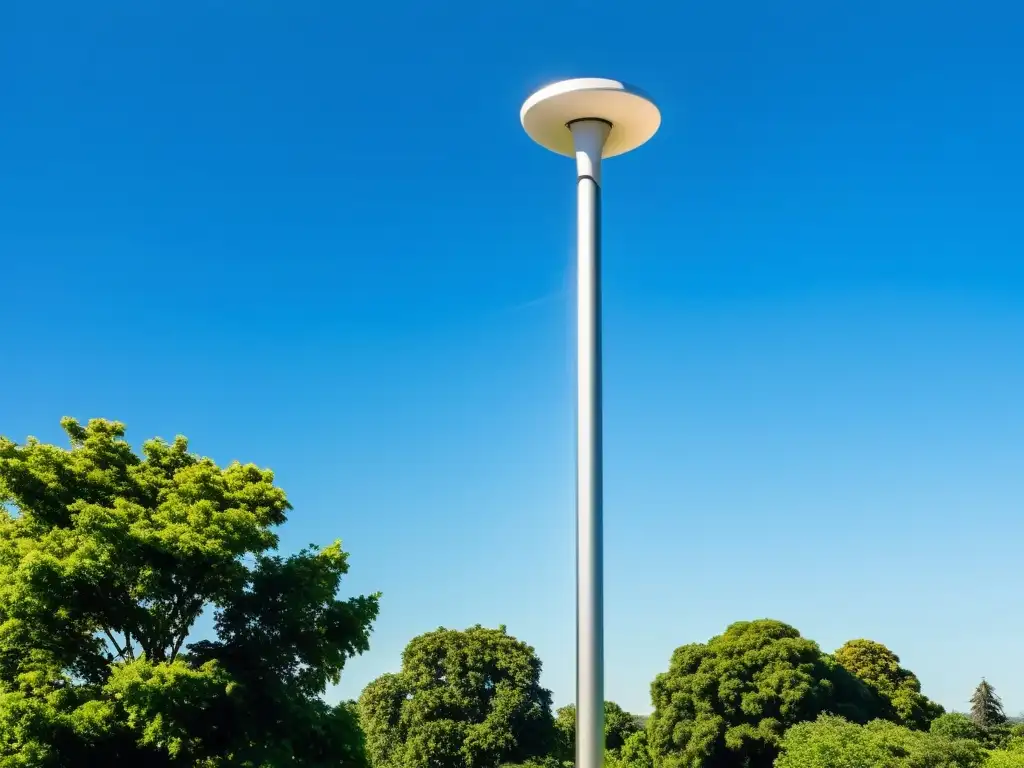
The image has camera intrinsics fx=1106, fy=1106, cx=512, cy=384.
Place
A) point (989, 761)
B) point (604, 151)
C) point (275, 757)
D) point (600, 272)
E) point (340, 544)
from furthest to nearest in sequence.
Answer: point (989, 761), point (340, 544), point (275, 757), point (604, 151), point (600, 272)

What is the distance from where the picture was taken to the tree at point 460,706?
44500 millimetres

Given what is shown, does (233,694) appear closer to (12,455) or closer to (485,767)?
(12,455)

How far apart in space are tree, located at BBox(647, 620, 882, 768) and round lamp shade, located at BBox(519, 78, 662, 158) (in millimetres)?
36609

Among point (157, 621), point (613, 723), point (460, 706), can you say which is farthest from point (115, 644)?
point (613, 723)

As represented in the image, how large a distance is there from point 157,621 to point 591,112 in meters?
13.8

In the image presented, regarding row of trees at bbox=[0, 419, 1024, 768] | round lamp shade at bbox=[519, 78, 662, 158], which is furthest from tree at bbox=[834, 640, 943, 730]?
round lamp shade at bbox=[519, 78, 662, 158]

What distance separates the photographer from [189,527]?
2141 centimetres

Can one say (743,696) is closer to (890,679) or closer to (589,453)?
(890,679)

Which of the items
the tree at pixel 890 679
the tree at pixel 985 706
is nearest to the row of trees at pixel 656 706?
the tree at pixel 890 679

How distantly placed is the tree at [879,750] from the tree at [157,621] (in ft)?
69.0

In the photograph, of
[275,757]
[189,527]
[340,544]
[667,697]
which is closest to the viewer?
[275,757]

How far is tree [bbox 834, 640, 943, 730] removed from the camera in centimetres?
5788

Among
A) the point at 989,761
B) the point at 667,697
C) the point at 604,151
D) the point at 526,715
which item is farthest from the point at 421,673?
the point at 604,151

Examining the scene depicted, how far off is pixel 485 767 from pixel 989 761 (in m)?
18.8
